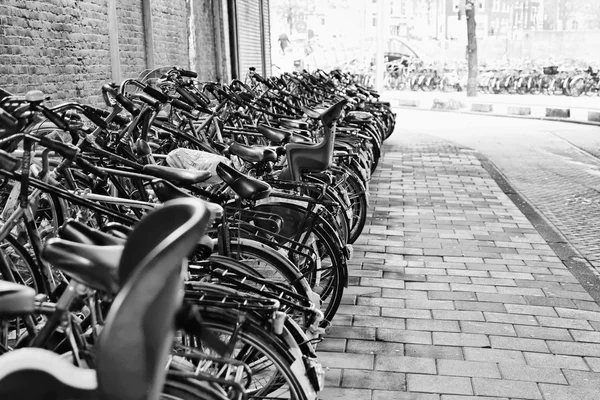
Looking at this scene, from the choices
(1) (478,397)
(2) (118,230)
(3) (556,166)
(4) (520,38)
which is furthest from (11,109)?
(4) (520,38)

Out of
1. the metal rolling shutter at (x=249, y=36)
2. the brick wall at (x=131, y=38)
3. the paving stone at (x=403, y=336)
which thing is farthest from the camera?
the metal rolling shutter at (x=249, y=36)

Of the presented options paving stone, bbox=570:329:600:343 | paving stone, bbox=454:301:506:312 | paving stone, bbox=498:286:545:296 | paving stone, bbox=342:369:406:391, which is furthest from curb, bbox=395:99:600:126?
paving stone, bbox=342:369:406:391

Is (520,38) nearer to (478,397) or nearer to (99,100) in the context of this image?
(99,100)

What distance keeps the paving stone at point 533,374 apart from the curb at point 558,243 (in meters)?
1.28

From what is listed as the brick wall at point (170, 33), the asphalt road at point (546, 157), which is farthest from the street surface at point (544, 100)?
the brick wall at point (170, 33)

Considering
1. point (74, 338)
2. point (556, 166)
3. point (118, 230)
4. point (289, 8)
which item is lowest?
point (556, 166)

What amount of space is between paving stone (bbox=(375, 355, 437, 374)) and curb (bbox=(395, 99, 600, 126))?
1398 centimetres

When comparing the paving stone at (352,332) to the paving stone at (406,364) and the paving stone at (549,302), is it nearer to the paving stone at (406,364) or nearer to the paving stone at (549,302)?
the paving stone at (406,364)

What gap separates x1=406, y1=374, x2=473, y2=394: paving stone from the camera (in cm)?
351

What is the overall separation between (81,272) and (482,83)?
28.3 m

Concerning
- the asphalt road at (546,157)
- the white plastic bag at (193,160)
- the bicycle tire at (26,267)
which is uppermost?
the white plastic bag at (193,160)

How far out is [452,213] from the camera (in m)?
7.39

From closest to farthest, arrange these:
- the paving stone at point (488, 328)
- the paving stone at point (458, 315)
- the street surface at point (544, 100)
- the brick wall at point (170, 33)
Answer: the paving stone at point (488, 328) < the paving stone at point (458, 315) < the brick wall at point (170, 33) < the street surface at point (544, 100)

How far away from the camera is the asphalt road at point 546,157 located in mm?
7249
